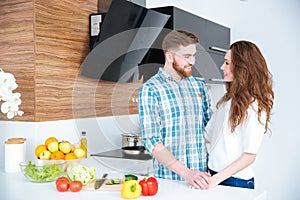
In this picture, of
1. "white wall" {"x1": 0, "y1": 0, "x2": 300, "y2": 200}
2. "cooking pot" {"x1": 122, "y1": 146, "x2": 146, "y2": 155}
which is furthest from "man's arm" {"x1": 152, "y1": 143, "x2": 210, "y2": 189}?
"white wall" {"x1": 0, "y1": 0, "x2": 300, "y2": 200}

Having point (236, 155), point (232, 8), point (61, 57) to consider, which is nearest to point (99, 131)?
point (61, 57)

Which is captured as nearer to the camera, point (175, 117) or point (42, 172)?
point (42, 172)

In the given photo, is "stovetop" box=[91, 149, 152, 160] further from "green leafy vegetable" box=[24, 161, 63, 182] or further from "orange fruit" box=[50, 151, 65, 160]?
"green leafy vegetable" box=[24, 161, 63, 182]

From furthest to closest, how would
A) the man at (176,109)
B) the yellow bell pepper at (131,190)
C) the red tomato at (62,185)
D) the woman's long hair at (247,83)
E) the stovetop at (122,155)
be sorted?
1. the stovetop at (122,155)
2. the man at (176,109)
3. the woman's long hair at (247,83)
4. the red tomato at (62,185)
5. the yellow bell pepper at (131,190)

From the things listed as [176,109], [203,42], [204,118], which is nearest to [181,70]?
[176,109]

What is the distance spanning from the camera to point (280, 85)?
2830 millimetres

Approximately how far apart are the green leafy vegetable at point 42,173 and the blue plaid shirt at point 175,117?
1.52ft

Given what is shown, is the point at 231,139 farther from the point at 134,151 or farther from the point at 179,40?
the point at 134,151

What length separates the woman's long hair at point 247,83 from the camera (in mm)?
1490

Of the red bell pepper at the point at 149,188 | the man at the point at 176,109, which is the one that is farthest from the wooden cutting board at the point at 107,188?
the man at the point at 176,109

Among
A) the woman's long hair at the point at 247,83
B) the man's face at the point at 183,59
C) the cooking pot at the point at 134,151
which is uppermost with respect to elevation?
the man's face at the point at 183,59

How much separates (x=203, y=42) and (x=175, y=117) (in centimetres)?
110

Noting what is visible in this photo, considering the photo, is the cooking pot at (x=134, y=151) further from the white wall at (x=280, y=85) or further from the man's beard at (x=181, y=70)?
the white wall at (x=280, y=85)

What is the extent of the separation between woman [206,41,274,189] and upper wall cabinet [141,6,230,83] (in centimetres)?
76
